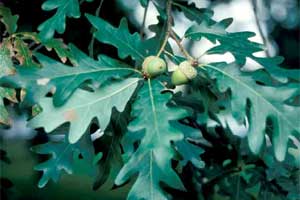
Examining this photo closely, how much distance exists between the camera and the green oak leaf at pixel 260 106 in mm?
1272

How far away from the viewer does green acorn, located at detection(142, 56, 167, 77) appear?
1298 mm

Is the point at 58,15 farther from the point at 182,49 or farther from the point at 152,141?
the point at 152,141

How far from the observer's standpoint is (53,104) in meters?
1.20

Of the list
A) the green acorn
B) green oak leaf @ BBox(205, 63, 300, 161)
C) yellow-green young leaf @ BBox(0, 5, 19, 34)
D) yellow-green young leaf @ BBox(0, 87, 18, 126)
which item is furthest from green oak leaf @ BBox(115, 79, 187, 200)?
yellow-green young leaf @ BBox(0, 5, 19, 34)

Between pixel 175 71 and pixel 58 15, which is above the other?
pixel 58 15

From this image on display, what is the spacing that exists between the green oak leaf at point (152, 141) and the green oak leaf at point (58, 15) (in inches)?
13.5

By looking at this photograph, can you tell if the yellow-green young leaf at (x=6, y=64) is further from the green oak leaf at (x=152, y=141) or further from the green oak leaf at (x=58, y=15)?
the green oak leaf at (x=152, y=141)

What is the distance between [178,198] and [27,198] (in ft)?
19.1

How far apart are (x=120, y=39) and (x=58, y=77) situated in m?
0.24

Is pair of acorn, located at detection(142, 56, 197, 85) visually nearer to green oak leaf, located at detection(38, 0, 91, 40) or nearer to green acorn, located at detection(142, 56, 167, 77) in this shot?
green acorn, located at detection(142, 56, 167, 77)

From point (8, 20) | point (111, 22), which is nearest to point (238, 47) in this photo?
point (8, 20)

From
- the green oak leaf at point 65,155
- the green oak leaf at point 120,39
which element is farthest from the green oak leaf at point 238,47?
the green oak leaf at point 65,155

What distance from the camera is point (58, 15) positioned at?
4.94 feet

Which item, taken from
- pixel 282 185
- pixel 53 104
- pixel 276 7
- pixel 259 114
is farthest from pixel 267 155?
pixel 276 7
